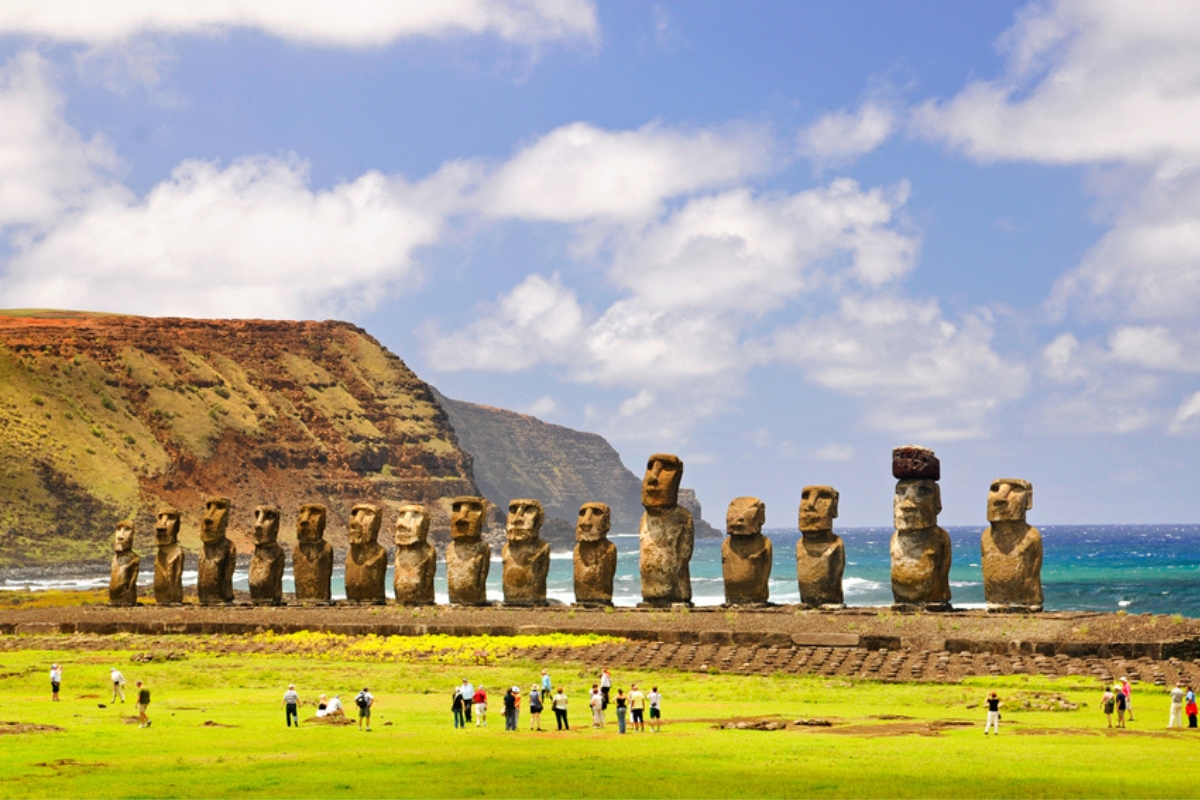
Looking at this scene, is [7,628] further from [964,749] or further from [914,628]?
[964,749]

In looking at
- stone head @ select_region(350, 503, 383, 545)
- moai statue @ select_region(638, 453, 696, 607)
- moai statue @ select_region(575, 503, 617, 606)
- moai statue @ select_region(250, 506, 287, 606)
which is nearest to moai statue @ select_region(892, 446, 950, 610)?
moai statue @ select_region(638, 453, 696, 607)

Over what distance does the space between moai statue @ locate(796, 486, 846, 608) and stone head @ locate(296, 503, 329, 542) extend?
14157 mm

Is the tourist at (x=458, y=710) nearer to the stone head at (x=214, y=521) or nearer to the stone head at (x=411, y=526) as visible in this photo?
the stone head at (x=411, y=526)

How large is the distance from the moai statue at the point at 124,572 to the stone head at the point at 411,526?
10315mm

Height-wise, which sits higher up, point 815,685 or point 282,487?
point 282,487

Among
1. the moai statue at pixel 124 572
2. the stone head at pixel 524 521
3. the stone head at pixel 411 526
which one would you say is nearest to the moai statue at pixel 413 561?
the stone head at pixel 411 526

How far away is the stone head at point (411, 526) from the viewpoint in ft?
133

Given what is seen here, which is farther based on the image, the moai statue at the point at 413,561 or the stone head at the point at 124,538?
the stone head at the point at 124,538

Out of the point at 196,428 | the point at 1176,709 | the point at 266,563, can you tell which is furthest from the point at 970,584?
the point at 1176,709

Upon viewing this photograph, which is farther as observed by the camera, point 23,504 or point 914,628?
point 23,504

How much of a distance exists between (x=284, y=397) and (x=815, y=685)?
118 metres

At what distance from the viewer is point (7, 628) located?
41438mm

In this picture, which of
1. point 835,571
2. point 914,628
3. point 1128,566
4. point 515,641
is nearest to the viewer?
point 914,628

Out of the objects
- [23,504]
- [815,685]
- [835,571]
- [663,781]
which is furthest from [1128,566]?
[663,781]
